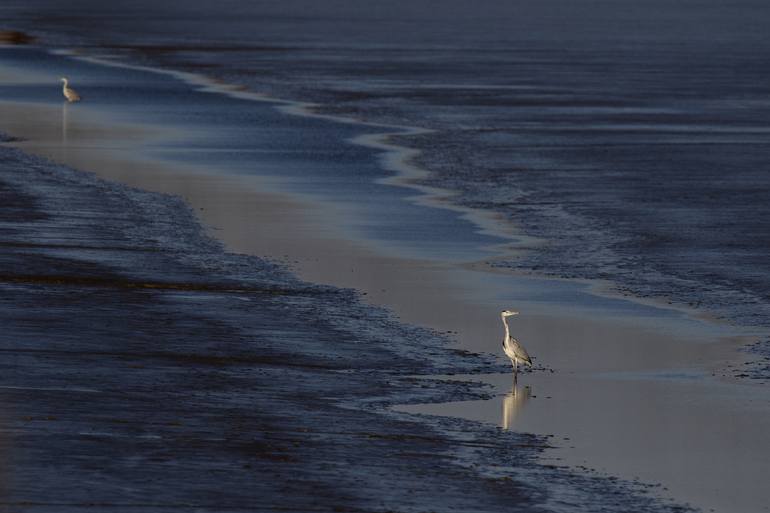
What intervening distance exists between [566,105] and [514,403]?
92.0ft

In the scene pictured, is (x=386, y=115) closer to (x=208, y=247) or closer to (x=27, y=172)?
(x=27, y=172)

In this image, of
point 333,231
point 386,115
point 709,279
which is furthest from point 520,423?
point 386,115

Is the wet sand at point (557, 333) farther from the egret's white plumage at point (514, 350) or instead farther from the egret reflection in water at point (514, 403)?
the egret's white plumage at point (514, 350)

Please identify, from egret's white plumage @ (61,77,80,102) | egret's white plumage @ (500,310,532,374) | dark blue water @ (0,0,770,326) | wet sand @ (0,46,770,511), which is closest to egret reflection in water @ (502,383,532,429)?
wet sand @ (0,46,770,511)

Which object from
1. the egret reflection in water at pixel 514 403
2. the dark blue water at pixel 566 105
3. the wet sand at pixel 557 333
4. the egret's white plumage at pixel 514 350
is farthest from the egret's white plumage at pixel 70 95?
the egret reflection in water at pixel 514 403

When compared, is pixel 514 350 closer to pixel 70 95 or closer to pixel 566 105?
pixel 566 105

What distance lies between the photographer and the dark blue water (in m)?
22.0

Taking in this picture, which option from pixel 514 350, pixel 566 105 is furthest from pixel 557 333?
pixel 566 105

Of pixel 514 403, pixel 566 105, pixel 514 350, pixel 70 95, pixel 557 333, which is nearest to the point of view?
pixel 514 403

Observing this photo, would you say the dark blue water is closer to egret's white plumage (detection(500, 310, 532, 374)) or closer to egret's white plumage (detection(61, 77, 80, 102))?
egret's white plumage (detection(500, 310, 532, 374))

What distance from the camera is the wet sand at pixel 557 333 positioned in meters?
13.0

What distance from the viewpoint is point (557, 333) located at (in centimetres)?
1727

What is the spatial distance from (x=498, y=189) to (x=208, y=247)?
6744mm

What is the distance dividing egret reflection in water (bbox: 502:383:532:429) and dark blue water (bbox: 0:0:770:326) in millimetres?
3575
